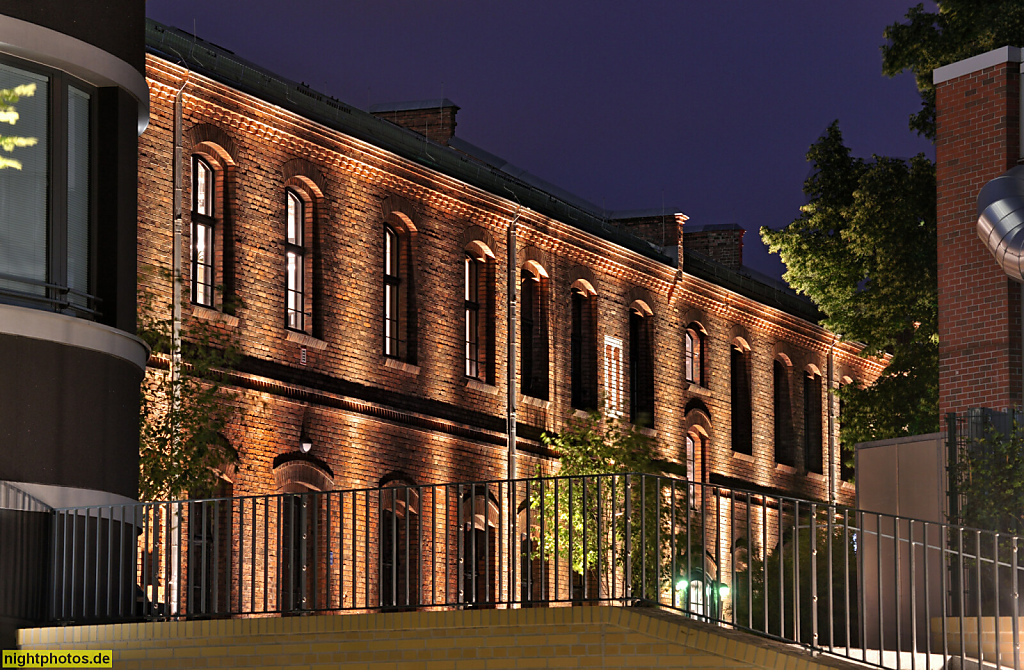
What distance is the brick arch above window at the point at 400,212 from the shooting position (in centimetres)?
2888

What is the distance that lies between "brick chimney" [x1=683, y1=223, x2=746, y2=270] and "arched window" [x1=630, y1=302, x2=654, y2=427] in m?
8.01

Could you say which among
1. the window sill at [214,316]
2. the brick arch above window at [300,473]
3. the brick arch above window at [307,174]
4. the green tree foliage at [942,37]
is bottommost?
the brick arch above window at [300,473]

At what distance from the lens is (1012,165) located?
2092 centimetres

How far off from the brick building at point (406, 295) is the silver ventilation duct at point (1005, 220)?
9.41 metres

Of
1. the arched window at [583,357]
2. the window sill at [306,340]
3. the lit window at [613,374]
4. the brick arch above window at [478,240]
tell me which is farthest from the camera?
the lit window at [613,374]

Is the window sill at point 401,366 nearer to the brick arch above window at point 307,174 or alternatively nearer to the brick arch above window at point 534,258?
the brick arch above window at point 307,174

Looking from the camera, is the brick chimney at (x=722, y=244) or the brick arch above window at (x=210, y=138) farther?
the brick chimney at (x=722, y=244)

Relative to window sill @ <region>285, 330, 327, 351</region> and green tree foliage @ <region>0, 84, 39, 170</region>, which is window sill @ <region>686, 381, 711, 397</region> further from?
green tree foliage @ <region>0, 84, 39, 170</region>

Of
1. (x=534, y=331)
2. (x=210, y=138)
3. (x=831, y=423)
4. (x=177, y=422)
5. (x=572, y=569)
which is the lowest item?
(x=572, y=569)

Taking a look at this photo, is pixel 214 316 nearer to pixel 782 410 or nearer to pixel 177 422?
pixel 177 422

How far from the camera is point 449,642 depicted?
468 inches

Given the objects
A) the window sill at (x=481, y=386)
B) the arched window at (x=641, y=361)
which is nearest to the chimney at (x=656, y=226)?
the arched window at (x=641, y=361)

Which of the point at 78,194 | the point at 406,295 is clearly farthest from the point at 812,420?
the point at 78,194

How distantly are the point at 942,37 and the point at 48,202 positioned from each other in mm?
19231
